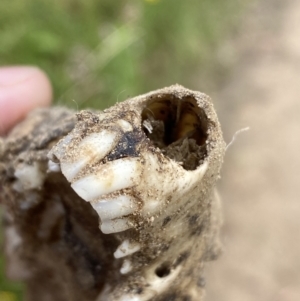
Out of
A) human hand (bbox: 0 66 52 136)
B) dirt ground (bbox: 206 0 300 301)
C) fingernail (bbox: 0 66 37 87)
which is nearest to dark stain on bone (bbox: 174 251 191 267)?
human hand (bbox: 0 66 52 136)

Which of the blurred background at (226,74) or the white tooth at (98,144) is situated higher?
the blurred background at (226,74)

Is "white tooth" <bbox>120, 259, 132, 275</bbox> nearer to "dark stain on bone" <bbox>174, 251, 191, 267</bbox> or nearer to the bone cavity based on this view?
"dark stain on bone" <bbox>174, 251, 191, 267</bbox>

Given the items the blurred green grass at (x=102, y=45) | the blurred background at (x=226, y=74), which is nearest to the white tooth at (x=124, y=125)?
the blurred green grass at (x=102, y=45)

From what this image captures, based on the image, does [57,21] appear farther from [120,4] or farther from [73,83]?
[120,4]

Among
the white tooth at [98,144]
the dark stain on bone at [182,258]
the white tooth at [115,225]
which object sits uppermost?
the white tooth at [98,144]

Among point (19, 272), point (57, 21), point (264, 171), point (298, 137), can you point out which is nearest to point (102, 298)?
point (19, 272)

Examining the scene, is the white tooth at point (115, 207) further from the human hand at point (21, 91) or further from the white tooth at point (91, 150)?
the human hand at point (21, 91)

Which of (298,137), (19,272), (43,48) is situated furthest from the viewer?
(298,137)
